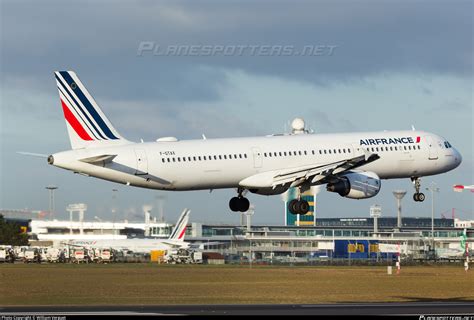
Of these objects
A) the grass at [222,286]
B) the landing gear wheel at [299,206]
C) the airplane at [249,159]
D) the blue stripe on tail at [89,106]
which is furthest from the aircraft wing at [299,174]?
the blue stripe on tail at [89,106]

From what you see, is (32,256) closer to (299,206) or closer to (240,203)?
(240,203)

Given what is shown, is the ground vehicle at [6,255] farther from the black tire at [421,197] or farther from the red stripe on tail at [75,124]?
the black tire at [421,197]

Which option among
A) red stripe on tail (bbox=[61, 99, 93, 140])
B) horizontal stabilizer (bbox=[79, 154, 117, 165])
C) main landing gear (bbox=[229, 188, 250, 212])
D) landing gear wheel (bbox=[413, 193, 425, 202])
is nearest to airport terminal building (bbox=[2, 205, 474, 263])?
landing gear wheel (bbox=[413, 193, 425, 202])

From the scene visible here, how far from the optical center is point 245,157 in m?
75.6

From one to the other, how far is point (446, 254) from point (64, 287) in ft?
269

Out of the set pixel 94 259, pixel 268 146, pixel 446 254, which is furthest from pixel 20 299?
pixel 446 254

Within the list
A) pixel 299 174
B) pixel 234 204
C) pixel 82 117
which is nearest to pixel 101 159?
pixel 82 117

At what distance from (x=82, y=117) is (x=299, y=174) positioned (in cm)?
1661

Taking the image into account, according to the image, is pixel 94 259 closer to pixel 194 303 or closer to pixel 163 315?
pixel 194 303

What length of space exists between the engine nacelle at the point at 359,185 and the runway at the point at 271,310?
942 inches

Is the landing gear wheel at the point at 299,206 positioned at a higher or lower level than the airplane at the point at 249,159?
lower

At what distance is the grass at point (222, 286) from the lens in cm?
6016

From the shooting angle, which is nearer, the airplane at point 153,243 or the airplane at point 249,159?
the airplane at point 249,159

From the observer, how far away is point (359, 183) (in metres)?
77.9
